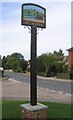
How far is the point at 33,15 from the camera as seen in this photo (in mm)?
8961

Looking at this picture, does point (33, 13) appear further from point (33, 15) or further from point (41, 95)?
point (41, 95)

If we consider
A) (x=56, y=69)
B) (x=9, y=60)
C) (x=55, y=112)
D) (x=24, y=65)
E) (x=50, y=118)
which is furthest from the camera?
(x=9, y=60)

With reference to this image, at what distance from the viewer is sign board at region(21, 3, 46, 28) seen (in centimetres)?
880

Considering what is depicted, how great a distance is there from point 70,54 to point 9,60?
2805 inches

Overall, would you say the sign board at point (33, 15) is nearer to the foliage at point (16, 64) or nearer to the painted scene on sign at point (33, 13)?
the painted scene on sign at point (33, 13)

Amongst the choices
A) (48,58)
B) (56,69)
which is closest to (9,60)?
(48,58)

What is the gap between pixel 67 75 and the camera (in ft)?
177

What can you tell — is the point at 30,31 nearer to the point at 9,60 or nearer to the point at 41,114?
the point at 41,114

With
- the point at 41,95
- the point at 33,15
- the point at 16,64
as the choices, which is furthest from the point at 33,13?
the point at 16,64

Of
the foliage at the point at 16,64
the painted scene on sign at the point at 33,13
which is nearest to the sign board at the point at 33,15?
the painted scene on sign at the point at 33,13

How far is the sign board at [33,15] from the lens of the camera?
8.80 m

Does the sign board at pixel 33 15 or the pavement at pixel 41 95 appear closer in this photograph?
the sign board at pixel 33 15

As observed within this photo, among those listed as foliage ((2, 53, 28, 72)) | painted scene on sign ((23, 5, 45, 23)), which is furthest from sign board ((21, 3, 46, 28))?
foliage ((2, 53, 28, 72))

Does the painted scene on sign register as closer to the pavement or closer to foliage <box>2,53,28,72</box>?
the pavement
